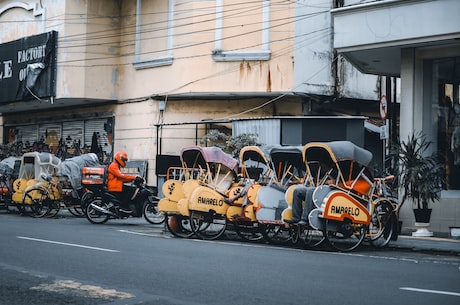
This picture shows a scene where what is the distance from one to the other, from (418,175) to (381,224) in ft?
7.51

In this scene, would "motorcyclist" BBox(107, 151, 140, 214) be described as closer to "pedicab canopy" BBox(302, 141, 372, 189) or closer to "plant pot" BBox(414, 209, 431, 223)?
"pedicab canopy" BBox(302, 141, 372, 189)

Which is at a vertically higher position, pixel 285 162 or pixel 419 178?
pixel 285 162

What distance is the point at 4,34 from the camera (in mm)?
36094

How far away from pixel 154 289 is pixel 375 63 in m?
14.0

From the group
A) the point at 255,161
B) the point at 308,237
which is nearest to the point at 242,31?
the point at 255,161

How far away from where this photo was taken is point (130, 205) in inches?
795

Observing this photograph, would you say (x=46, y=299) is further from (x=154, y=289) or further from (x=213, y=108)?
(x=213, y=108)

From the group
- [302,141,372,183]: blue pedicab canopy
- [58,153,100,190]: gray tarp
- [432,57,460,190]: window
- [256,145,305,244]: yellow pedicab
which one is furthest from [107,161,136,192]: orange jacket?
[432,57,460,190]: window

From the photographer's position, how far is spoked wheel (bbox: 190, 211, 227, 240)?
16.3 meters

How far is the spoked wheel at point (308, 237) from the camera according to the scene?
1480 cm

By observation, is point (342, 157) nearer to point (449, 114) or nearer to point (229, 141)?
point (449, 114)

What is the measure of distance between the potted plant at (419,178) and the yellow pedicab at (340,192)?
2401mm

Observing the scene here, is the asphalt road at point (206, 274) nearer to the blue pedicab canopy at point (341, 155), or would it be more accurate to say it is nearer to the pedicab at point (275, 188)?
the pedicab at point (275, 188)

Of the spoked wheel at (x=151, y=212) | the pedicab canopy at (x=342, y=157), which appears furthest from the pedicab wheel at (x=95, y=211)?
the pedicab canopy at (x=342, y=157)
